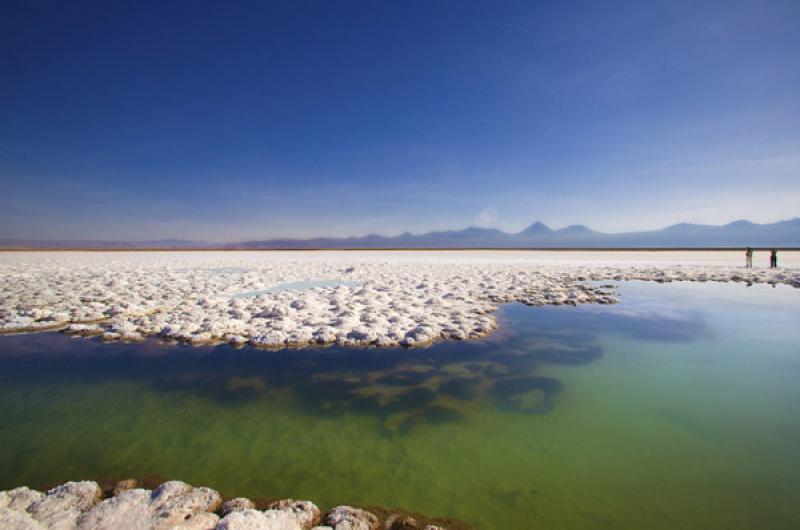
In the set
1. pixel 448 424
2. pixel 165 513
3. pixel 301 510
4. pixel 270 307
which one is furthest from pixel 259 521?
pixel 270 307

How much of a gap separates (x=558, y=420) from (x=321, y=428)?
258 cm

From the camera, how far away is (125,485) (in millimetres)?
2879

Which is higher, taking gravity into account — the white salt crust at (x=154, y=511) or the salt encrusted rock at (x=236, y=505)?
the white salt crust at (x=154, y=511)

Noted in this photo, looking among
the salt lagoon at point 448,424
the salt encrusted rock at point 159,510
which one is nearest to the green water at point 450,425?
the salt lagoon at point 448,424

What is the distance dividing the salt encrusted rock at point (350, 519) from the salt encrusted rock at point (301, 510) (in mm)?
94

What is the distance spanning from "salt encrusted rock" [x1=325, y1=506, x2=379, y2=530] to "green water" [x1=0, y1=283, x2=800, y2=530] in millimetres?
204

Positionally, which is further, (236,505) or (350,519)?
(236,505)

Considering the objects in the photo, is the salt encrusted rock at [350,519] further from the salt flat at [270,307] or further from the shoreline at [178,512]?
the salt flat at [270,307]

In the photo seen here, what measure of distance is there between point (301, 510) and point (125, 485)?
1.54m

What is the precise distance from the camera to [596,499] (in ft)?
9.02

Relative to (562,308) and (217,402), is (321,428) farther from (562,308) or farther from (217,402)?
(562,308)

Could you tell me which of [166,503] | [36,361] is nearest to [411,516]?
[166,503]

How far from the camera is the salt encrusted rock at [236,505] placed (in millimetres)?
2555

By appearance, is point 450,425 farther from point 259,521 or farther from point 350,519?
point 259,521
